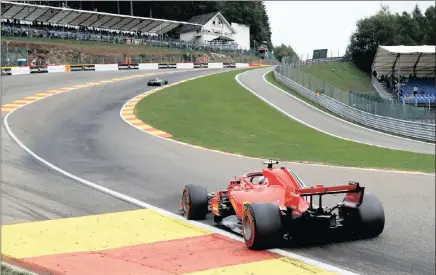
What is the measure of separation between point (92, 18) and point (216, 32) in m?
1.63

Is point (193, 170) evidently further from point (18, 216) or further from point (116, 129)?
point (116, 129)

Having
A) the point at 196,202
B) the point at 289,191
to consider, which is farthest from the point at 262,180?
the point at 196,202

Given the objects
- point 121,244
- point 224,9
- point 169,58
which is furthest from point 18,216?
point 224,9

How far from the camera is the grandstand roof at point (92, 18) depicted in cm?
534

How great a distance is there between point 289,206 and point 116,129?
9.61 m

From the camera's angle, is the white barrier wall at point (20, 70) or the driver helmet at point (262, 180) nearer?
the driver helmet at point (262, 180)

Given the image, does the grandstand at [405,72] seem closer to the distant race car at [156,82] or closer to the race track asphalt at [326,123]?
the race track asphalt at [326,123]

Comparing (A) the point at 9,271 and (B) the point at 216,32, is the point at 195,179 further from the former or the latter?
(A) the point at 9,271

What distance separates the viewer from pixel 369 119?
10648 millimetres

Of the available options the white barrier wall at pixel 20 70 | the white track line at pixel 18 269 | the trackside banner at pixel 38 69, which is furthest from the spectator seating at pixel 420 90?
the white barrier wall at pixel 20 70

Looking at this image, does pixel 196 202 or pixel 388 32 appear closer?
pixel 388 32

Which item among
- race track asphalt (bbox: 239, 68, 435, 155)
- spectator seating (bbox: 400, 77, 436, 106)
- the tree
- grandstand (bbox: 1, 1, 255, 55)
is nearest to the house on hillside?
grandstand (bbox: 1, 1, 255, 55)

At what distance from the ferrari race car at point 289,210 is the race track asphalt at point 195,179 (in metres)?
0.21

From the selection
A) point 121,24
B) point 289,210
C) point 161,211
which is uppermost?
point 121,24
